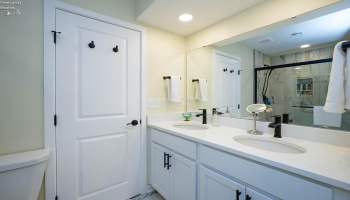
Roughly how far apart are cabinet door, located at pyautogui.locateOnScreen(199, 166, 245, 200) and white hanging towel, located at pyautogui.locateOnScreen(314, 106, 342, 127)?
2.61 ft

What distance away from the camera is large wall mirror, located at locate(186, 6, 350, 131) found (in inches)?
44.3

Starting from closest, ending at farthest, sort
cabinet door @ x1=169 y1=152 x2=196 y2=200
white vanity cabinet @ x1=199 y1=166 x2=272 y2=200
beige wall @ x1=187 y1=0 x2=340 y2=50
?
white vanity cabinet @ x1=199 y1=166 x2=272 y2=200 < beige wall @ x1=187 y1=0 x2=340 y2=50 < cabinet door @ x1=169 y1=152 x2=196 y2=200

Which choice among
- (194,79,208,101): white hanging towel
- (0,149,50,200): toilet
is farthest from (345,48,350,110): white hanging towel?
(0,149,50,200): toilet

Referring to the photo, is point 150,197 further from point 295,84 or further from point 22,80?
point 295,84

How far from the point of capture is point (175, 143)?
1475 millimetres

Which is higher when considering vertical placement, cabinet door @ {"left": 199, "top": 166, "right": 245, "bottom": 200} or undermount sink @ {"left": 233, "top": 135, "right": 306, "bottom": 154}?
undermount sink @ {"left": 233, "top": 135, "right": 306, "bottom": 154}

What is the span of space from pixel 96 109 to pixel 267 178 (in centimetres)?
153

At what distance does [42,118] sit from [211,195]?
4.92 ft

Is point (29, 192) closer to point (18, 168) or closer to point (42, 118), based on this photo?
point (18, 168)

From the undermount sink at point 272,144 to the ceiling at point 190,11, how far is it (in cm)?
123

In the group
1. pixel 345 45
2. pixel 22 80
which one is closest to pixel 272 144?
pixel 345 45

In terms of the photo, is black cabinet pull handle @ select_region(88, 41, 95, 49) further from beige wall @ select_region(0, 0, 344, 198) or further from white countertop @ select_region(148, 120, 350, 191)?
white countertop @ select_region(148, 120, 350, 191)

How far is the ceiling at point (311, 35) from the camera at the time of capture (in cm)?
106

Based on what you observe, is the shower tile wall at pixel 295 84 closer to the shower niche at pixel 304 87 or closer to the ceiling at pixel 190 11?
the shower niche at pixel 304 87
